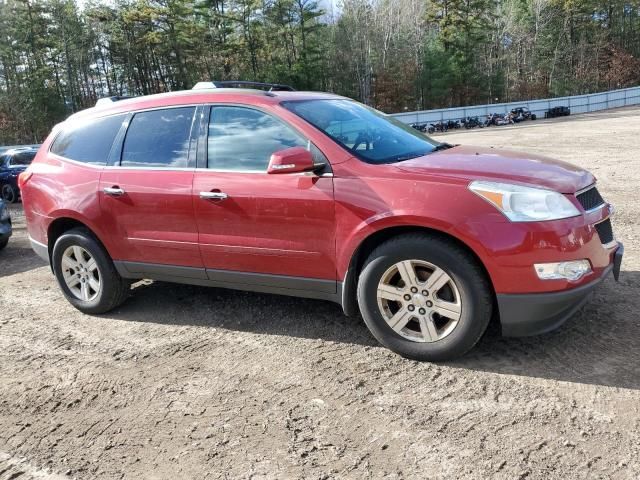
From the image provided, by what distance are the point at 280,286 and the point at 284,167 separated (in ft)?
2.97

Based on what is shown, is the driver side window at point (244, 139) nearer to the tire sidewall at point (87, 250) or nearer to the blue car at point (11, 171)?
the tire sidewall at point (87, 250)

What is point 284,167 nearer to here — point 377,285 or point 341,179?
point 341,179

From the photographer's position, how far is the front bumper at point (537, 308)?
3094mm

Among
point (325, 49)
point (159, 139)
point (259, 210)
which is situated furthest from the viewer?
point (325, 49)

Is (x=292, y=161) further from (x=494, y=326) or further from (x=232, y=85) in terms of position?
(x=494, y=326)

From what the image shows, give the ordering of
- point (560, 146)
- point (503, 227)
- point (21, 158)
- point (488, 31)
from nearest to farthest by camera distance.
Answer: point (503, 227), point (21, 158), point (560, 146), point (488, 31)

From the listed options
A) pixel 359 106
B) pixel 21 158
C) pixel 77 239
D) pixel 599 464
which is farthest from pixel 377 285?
pixel 21 158

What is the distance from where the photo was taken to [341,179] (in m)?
3.50

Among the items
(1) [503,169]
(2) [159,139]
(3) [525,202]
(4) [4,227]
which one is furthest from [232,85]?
(4) [4,227]

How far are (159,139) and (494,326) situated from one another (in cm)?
292

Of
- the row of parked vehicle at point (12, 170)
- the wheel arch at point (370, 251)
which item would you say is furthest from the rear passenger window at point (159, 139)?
the row of parked vehicle at point (12, 170)

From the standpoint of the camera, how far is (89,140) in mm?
4727

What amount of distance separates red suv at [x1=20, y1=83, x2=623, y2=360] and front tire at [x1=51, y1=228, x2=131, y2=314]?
1 centimetres

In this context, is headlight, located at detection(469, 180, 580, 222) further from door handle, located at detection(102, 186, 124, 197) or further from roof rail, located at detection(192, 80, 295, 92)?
door handle, located at detection(102, 186, 124, 197)
